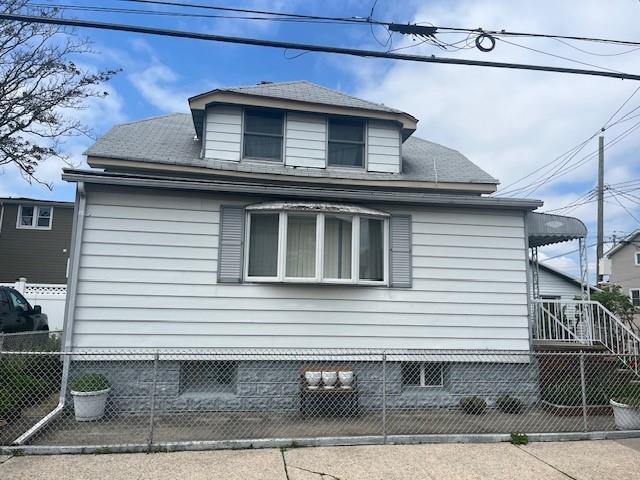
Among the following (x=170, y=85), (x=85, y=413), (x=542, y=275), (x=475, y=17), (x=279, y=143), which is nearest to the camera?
(x=85, y=413)

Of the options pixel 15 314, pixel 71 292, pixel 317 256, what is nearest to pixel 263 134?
pixel 317 256

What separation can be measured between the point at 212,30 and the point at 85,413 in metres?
5.36

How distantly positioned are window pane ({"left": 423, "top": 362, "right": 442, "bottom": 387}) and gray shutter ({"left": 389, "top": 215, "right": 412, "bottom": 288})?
1437mm

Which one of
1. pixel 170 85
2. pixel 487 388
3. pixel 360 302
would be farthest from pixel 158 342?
pixel 170 85

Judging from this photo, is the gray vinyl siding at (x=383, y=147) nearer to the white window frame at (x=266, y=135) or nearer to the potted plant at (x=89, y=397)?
the white window frame at (x=266, y=135)

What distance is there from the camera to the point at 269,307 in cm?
646

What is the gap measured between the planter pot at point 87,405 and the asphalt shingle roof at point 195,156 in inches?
153

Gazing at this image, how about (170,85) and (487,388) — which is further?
(170,85)

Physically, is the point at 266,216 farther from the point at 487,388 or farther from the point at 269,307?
the point at 487,388

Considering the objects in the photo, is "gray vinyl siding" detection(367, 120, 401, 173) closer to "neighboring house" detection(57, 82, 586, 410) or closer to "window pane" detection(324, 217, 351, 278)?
"neighboring house" detection(57, 82, 586, 410)

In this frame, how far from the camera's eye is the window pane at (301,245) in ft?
21.7

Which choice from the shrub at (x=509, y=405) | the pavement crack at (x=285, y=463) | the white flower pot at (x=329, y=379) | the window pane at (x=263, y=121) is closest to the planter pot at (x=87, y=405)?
the pavement crack at (x=285, y=463)

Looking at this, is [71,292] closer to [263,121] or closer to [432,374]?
[263,121]

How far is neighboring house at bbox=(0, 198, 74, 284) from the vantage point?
60.0ft
